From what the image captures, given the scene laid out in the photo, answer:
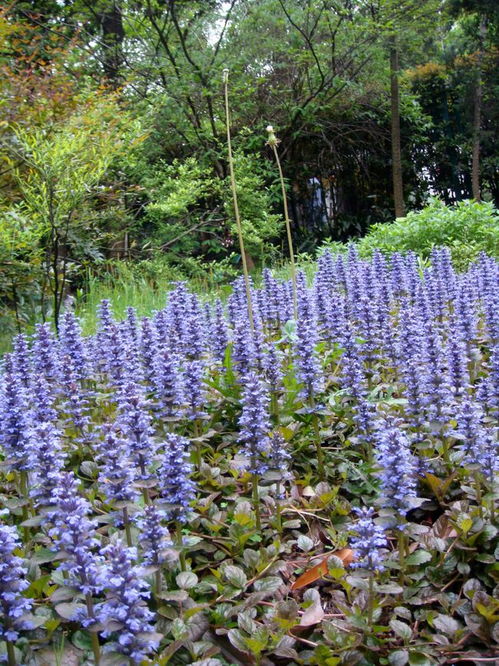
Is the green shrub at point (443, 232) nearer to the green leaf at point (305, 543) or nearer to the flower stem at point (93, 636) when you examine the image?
the green leaf at point (305, 543)

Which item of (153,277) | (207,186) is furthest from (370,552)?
(207,186)

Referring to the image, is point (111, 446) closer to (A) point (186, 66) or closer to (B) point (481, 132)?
(A) point (186, 66)

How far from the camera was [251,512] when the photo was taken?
278 cm

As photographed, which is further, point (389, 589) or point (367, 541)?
point (389, 589)

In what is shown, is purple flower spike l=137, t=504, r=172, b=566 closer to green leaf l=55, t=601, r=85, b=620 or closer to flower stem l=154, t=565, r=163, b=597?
flower stem l=154, t=565, r=163, b=597

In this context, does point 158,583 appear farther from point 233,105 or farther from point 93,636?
A: point 233,105

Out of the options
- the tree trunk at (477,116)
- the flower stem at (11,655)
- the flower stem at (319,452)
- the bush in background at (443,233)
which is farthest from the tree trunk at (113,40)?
the flower stem at (11,655)

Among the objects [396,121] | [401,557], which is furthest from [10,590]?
[396,121]

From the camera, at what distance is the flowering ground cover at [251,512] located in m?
2.00

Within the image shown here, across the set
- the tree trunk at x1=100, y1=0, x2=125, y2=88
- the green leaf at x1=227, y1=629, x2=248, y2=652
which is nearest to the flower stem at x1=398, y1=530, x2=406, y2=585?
the green leaf at x1=227, y1=629, x2=248, y2=652

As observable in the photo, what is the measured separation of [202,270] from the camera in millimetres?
10891

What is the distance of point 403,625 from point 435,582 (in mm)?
299

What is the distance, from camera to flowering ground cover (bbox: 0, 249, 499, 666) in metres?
2.00

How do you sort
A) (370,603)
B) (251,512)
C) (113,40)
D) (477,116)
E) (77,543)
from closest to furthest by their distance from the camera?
(77,543) → (370,603) → (251,512) → (113,40) → (477,116)
